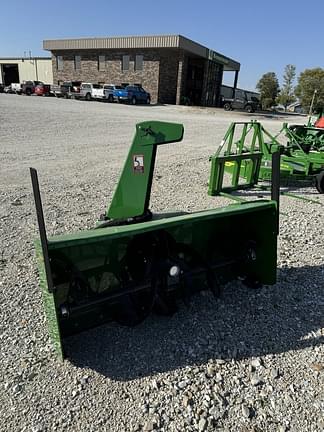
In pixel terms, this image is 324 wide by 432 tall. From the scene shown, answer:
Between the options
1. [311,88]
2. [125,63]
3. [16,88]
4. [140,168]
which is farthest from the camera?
[311,88]

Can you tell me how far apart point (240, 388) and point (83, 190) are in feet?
15.5

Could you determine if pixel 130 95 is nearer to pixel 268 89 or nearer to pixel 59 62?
pixel 59 62

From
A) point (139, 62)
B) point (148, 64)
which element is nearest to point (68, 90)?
point (139, 62)

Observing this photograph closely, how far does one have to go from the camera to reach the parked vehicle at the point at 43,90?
116 ft

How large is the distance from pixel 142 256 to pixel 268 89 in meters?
58.5

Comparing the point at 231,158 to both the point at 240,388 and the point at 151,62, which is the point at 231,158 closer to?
the point at 240,388

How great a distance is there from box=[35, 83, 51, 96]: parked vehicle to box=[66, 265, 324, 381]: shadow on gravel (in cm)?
3650

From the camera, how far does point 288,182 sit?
7.52 meters

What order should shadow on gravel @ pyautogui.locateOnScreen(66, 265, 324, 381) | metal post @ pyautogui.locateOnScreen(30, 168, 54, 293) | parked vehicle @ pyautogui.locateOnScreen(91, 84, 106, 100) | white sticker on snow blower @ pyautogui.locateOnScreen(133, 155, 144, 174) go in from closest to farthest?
metal post @ pyautogui.locateOnScreen(30, 168, 54, 293) < shadow on gravel @ pyautogui.locateOnScreen(66, 265, 324, 381) < white sticker on snow blower @ pyautogui.locateOnScreen(133, 155, 144, 174) < parked vehicle @ pyautogui.locateOnScreen(91, 84, 106, 100)

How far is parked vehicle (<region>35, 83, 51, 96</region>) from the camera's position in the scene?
35375 mm

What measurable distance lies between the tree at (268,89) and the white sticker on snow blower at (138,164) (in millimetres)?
54545

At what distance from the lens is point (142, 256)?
2855mm

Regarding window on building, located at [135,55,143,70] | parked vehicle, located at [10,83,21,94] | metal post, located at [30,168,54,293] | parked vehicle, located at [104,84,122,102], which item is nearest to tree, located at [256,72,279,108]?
window on building, located at [135,55,143,70]

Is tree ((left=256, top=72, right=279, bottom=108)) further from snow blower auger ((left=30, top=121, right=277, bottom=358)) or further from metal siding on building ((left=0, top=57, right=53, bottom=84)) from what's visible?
snow blower auger ((left=30, top=121, right=277, bottom=358))
